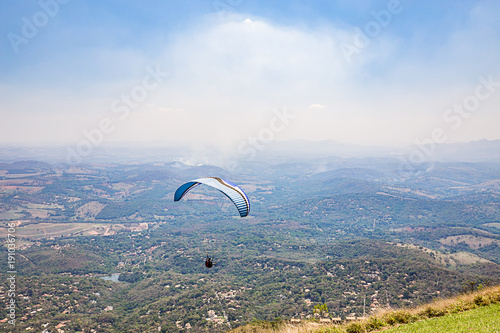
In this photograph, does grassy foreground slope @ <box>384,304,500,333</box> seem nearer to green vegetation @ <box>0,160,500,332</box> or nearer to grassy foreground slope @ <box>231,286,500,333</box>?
grassy foreground slope @ <box>231,286,500,333</box>

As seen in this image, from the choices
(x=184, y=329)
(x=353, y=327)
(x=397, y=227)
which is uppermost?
(x=353, y=327)

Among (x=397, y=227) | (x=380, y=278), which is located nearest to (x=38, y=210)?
(x=380, y=278)

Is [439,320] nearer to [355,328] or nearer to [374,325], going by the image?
[374,325]

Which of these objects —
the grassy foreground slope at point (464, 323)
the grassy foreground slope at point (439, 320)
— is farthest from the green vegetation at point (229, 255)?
the grassy foreground slope at point (464, 323)

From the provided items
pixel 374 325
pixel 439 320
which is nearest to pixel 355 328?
pixel 374 325

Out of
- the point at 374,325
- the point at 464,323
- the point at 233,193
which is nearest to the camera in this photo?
the point at 464,323

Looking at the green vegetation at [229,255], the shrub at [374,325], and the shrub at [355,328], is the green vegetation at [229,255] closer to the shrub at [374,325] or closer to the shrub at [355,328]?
the shrub at [374,325]

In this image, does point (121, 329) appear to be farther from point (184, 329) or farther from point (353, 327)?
point (353, 327)

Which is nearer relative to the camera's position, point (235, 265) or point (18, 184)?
point (235, 265)
